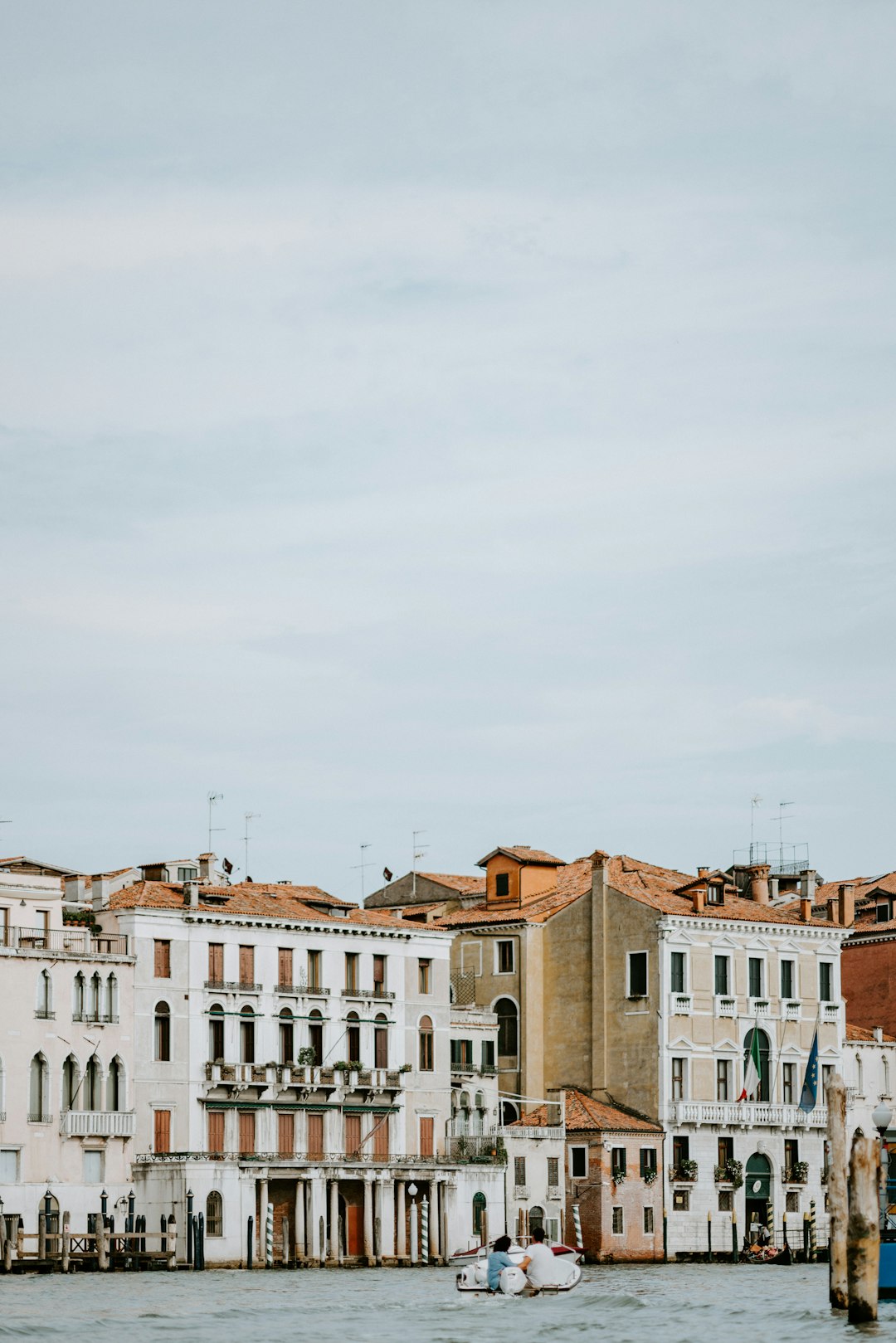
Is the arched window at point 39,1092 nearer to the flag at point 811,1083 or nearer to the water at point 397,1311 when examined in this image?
the water at point 397,1311

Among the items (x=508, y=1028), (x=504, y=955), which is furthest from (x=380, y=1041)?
(x=504, y=955)

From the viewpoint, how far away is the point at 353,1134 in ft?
293

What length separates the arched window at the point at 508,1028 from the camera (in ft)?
322

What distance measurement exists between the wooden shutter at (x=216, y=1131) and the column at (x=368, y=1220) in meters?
5.30

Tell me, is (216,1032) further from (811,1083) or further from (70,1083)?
(811,1083)

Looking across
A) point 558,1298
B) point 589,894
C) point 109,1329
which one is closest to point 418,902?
point 589,894

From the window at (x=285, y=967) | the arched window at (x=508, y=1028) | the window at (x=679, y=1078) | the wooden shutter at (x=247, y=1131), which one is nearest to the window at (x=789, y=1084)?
the window at (x=679, y=1078)

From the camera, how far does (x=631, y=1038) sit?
96688mm

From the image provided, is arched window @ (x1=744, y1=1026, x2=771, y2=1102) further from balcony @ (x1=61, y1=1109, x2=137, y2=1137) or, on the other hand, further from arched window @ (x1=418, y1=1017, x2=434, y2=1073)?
balcony @ (x1=61, y1=1109, x2=137, y2=1137)

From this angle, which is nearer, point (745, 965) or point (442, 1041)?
point (442, 1041)

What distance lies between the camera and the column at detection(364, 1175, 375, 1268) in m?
85.5

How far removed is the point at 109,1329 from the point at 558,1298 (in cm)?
1391

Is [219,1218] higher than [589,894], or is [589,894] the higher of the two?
[589,894]

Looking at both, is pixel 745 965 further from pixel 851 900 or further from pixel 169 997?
pixel 169 997
